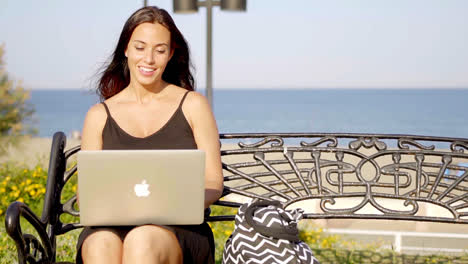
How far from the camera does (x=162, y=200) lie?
88.0 inches

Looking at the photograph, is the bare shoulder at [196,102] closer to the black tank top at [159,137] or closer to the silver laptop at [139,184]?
the black tank top at [159,137]

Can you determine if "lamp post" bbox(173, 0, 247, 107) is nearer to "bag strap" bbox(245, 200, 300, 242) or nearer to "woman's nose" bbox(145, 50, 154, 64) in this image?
"woman's nose" bbox(145, 50, 154, 64)

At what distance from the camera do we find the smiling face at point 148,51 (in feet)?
9.25

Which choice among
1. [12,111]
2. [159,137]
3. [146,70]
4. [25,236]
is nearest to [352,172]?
[159,137]

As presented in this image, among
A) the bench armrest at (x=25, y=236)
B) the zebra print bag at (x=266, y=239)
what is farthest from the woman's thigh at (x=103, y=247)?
the zebra print bag at (x=266, y=239)

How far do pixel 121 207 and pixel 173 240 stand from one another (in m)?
0.31

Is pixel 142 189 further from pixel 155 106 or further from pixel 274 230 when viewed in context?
pixel 155 106

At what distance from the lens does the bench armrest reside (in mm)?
2227

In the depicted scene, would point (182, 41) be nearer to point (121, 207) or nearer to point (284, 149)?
point (284, 149)

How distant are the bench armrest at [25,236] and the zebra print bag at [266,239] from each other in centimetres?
81

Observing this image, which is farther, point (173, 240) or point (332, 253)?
point (332, 253)

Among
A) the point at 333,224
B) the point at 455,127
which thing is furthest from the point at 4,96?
the point at 455,127

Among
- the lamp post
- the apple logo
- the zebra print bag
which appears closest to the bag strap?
the zebra print bag

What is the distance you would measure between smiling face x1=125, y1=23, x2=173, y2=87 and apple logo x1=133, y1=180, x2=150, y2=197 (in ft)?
2.69
